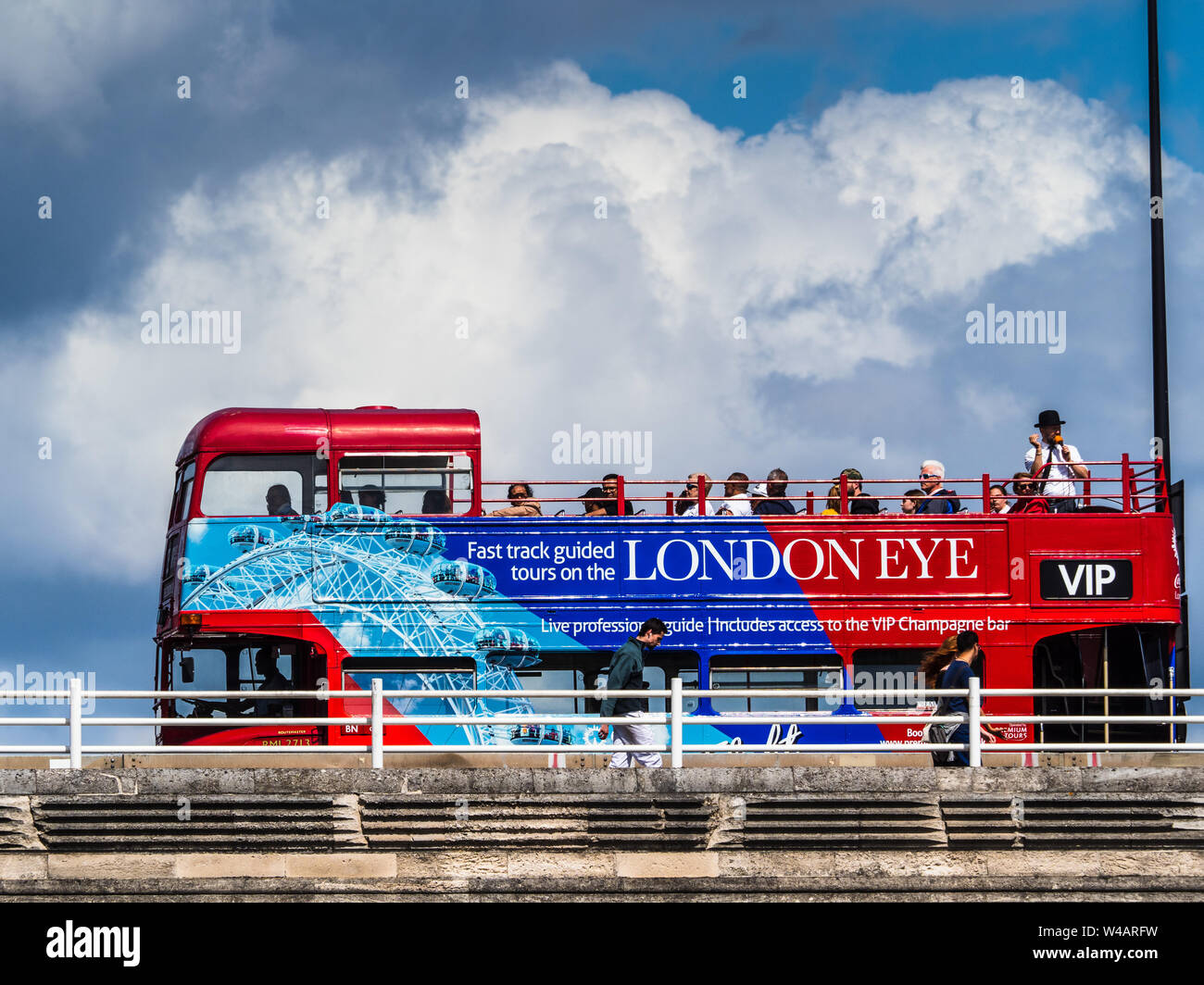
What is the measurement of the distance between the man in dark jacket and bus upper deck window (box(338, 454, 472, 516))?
11.4 feet

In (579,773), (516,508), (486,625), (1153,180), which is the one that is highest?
(1153,180)

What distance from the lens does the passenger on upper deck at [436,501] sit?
739 inches

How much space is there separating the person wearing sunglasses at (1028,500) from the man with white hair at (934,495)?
73cm

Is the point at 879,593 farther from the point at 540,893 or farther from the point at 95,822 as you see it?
the point at 95,822

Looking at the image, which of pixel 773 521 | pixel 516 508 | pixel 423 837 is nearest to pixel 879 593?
pixel 773 521

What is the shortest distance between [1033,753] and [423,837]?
678 cm

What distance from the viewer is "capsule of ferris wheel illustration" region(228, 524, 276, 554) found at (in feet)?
59.7

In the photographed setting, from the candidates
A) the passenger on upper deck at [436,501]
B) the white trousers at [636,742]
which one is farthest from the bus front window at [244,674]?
the white trousers at [636,742]

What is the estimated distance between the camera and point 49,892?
13961mm

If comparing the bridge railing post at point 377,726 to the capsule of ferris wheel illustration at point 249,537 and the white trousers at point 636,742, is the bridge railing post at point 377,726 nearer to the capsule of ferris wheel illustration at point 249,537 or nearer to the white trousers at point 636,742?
the white trousers at point 636,742

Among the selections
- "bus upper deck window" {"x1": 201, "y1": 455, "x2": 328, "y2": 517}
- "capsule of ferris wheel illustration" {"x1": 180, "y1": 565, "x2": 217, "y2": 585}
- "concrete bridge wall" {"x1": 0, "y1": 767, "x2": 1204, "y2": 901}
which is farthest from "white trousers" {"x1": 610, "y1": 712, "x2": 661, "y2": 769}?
"capsule of ferris wheel illustration" {"x1": 180, "y1": 565, "x2": 217, "y2": 585}

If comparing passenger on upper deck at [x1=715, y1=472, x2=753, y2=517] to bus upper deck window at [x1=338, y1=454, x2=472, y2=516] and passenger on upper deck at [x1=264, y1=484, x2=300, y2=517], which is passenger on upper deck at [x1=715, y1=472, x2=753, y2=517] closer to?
bus upper deck window at [x1=338, y1=454, x2=472, y2=516]

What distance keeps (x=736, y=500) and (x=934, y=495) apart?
2.24 meters

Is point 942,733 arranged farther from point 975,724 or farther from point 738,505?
point 738,505
